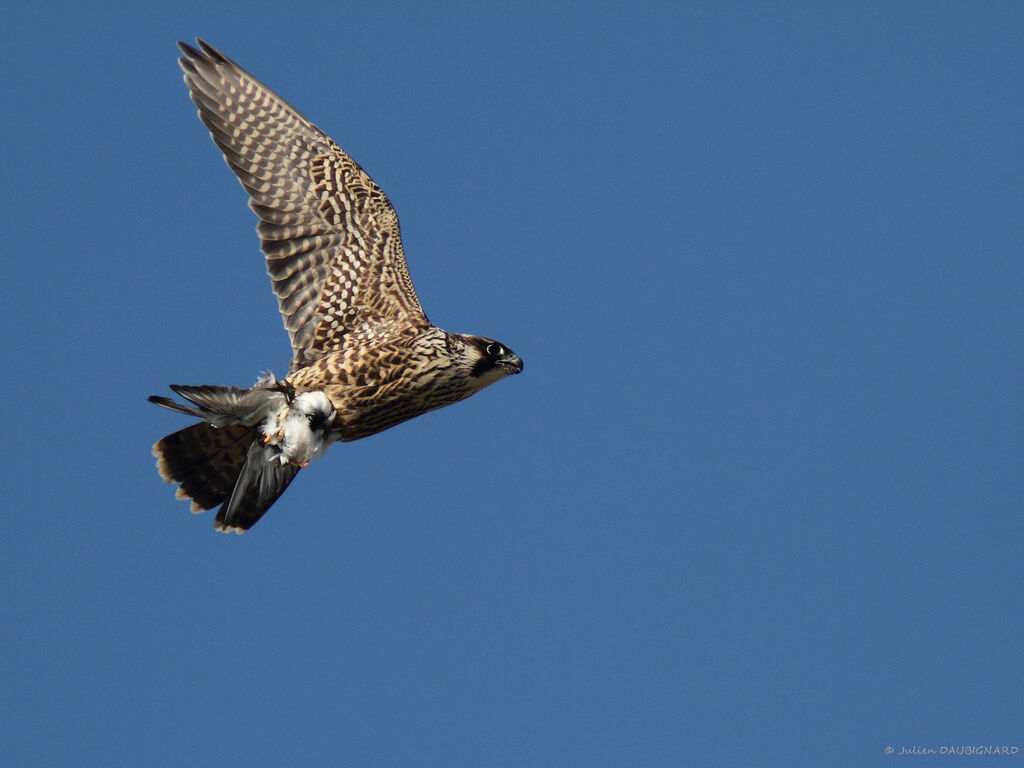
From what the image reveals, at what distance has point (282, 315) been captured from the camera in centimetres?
850

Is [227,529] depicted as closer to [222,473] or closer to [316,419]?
[222,473]

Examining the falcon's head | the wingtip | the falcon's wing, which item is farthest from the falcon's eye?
the wingtip

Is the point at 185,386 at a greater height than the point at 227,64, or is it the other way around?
the point at 227,64

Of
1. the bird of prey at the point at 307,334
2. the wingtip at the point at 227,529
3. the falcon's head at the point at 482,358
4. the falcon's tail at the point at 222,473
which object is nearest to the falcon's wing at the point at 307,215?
the bird of prey at the point at 307,334

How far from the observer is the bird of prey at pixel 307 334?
770 centimetres

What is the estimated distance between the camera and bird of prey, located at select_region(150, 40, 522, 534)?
770cm

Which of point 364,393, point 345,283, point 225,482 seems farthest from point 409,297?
point 225,482

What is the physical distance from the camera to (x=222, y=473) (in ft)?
27.0

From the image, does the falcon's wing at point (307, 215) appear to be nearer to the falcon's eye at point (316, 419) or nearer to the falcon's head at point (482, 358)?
the falcon's head at point (482, 358)

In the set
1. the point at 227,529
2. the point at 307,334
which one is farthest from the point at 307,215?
the point at 227,529

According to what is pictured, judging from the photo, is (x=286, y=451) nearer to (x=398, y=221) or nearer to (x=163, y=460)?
(x=163, y=460)

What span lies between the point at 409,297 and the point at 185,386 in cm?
203

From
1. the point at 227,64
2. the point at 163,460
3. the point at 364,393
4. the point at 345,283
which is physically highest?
the point at 227,64

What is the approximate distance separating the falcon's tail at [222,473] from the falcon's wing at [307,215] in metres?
0.61
